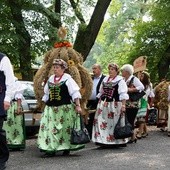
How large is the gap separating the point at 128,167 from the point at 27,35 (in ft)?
32.0

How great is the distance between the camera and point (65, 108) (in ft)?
27.3

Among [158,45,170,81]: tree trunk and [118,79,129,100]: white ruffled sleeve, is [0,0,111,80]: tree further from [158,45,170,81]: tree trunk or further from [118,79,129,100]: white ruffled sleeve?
[158,45,170,81]: tree trunk

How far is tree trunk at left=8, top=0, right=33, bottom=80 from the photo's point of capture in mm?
15781

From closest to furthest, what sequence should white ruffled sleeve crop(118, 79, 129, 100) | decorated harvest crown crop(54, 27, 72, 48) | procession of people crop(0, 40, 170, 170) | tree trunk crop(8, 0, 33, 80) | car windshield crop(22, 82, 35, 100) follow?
procession of people crop(0, 40, 170, 170), white ruffled sleeve crop(118, 79, 129, 100), decorated harvest crown crop(54, 27, 72, 48), car windshield crop(22, 82, 35, 100), tree trunk crop(8, 0, 33, 80)

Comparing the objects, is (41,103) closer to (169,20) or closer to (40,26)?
(40,26)

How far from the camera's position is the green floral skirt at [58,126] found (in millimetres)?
8242

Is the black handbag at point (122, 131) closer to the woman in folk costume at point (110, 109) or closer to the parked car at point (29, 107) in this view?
the woman in folk costume at point (110, 109)

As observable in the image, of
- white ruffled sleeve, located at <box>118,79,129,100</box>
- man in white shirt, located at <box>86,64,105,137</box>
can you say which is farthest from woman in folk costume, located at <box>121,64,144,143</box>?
white ruffled sleeve, located at <box>118,79,129,100</box>

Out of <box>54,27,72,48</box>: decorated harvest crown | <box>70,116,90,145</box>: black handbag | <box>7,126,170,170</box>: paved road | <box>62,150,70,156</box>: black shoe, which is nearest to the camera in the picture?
<box>7,126,170,170</box>: paved road

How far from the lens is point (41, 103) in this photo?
9320 millimetres

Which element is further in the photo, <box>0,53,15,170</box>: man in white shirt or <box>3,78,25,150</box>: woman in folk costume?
<box>3,78,25,150</box>: woman in folk costume

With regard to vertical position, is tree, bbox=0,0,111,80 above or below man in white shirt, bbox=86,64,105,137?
above

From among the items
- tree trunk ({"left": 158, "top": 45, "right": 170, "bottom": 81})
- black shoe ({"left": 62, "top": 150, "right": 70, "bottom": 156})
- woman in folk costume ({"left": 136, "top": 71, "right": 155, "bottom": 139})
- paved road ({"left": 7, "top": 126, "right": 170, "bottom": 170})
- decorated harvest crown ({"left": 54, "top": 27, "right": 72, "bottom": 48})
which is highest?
tree trunk ({"left": 158, "top": 45, "right": 170, "bottom": 81})

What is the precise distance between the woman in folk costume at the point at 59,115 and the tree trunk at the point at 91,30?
8.12 metres
